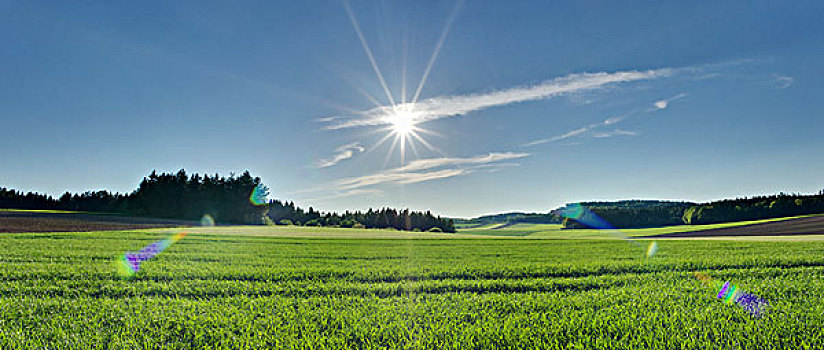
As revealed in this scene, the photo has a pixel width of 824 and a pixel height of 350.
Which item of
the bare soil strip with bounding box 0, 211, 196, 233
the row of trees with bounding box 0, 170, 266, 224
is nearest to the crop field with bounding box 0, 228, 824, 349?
the bare soil strip with bounding box 0, 211, 196, 233

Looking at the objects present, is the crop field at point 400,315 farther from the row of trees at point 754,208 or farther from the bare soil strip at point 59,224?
the row of trees at point 754,208

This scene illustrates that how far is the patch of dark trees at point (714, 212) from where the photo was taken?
79000 mm

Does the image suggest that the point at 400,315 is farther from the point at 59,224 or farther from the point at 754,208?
the point at 754,208

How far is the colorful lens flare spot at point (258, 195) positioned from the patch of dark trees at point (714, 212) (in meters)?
72.7

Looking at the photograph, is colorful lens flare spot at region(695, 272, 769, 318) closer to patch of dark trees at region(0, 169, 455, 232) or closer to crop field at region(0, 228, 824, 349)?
crop field at region(0, 228, 824, 349)

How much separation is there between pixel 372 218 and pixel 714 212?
85173mm

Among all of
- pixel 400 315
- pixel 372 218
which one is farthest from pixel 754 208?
pixel 400 315

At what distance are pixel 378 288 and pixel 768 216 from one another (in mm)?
102937

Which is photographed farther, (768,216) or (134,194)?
(134,194)

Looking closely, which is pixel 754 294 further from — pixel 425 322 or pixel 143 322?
pixel 143 322

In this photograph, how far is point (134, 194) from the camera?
298 feet

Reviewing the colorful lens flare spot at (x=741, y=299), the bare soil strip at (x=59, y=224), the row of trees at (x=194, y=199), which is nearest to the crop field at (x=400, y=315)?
the colorful lens flare spot at (x=741, y=299)

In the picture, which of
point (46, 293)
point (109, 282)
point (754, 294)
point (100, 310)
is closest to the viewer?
point (100, 310)

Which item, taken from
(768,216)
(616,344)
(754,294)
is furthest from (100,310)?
(768,216)
